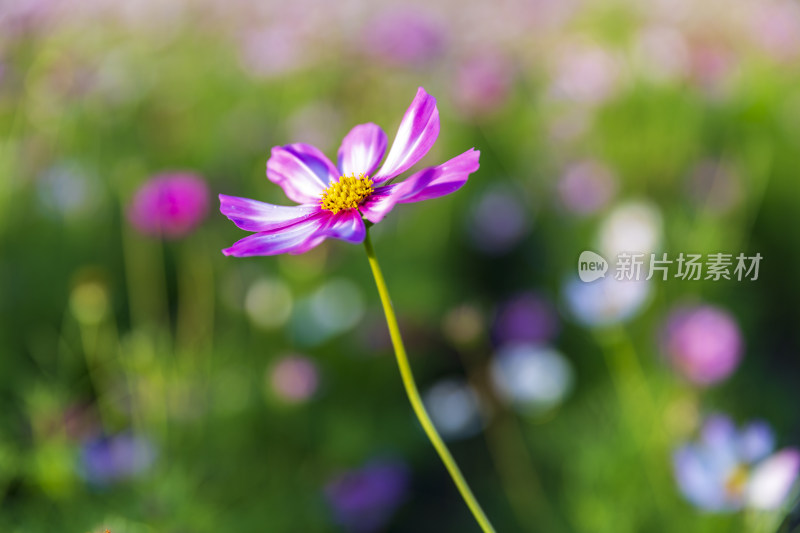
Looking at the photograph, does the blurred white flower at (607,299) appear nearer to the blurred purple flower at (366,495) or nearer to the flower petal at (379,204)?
the blurred purple flower at (366,495)

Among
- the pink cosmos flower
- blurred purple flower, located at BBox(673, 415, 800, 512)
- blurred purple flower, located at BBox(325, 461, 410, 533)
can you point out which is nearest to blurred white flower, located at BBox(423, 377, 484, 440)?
blurred purple flower, located at BBox(325, 461, 410, 533)

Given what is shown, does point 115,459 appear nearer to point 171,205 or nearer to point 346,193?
point 171,205

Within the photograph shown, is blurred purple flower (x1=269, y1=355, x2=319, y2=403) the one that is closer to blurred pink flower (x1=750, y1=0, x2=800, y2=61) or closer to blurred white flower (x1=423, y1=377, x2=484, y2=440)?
blurred white flower (x1=423, y1=377, x2=484, y2=440)

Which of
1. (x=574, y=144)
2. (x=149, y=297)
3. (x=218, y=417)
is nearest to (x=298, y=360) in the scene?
(x=218, y=417)

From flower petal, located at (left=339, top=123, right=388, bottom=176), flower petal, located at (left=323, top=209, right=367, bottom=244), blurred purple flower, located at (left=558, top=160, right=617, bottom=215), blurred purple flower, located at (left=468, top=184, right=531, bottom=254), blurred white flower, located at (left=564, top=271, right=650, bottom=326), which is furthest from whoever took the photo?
blurred purple flower, located at (left=468, top=184, right=531, bottom=254)

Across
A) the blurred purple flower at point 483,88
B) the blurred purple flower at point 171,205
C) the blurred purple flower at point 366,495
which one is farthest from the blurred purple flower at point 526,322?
the blurred purple flower at point 171,205

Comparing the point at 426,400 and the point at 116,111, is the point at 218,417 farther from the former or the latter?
the point at 116,111
